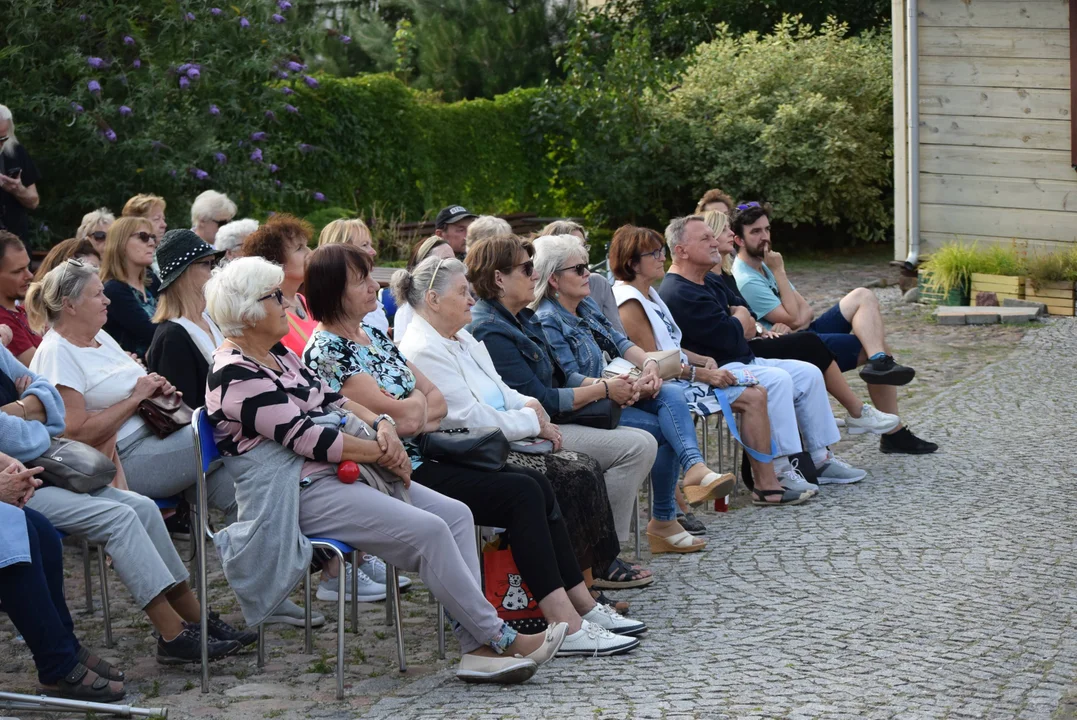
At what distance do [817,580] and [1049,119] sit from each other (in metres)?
9.50

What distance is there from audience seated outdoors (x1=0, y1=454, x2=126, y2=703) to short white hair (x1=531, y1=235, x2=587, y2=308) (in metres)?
2.62

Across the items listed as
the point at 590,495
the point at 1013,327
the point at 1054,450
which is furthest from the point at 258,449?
the point at 1013,327

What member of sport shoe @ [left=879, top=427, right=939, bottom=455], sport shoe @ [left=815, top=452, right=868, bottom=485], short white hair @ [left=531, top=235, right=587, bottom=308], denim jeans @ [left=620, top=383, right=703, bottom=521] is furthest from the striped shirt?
sport shoe @ [left=879, top=427, right=939, bottom=455]

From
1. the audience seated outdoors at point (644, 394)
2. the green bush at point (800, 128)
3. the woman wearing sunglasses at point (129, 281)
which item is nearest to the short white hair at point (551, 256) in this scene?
the audience seated outdoors at point (644, 394)

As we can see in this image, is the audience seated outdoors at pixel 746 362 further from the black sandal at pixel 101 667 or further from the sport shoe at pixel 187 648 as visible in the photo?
the black sandal at pixel 101 667

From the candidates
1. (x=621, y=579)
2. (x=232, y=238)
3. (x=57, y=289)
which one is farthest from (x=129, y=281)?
(x=621, y=579)

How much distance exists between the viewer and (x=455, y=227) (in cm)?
809

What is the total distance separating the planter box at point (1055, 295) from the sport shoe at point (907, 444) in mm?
5420

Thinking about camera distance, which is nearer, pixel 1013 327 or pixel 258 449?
pixel 258 449

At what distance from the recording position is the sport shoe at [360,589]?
18.7 ft

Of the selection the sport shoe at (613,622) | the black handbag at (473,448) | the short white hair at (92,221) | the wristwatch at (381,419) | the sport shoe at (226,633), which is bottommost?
the sport shoe at (613,622)

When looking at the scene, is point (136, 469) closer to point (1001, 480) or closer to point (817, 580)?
point (817, 580)

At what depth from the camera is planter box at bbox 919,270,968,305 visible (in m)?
13.4

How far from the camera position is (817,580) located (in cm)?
570
